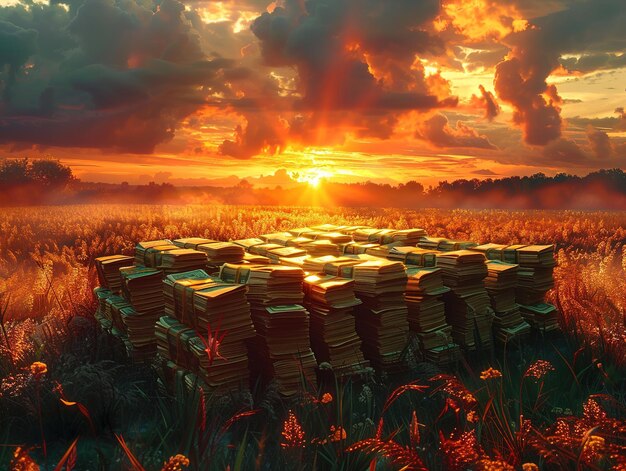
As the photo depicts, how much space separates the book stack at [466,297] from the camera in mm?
8781

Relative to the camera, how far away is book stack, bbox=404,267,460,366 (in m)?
8.22

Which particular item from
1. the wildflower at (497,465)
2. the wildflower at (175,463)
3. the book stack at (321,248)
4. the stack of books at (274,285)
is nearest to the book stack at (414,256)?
the book stack at (321,248)

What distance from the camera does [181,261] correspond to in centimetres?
856

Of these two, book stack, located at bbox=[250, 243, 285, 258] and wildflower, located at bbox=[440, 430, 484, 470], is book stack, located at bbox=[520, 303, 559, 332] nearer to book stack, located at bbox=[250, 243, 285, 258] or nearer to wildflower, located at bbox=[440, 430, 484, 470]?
book stack, located at bbox=[250, 243, 285, 258]

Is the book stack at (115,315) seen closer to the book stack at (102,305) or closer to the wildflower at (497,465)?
the book stack at (102,305)

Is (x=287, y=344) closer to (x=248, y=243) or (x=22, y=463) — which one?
(x=22, y=463)

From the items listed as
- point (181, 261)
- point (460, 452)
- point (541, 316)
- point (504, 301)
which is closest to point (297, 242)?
point (181, 261)

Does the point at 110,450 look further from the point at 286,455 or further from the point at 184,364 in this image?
the point at 286,455

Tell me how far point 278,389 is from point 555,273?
848 cm

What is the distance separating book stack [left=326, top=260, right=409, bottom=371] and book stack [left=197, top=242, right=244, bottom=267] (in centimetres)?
198

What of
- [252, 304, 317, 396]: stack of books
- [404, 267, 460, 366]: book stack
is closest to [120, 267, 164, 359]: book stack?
[252, 304, 317, 396]: stack of books

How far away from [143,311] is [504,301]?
6037 mm

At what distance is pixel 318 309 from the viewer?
289 inches

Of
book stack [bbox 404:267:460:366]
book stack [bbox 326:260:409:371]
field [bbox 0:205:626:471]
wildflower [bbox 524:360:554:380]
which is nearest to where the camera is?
field [bbox 0:205:626:471]
